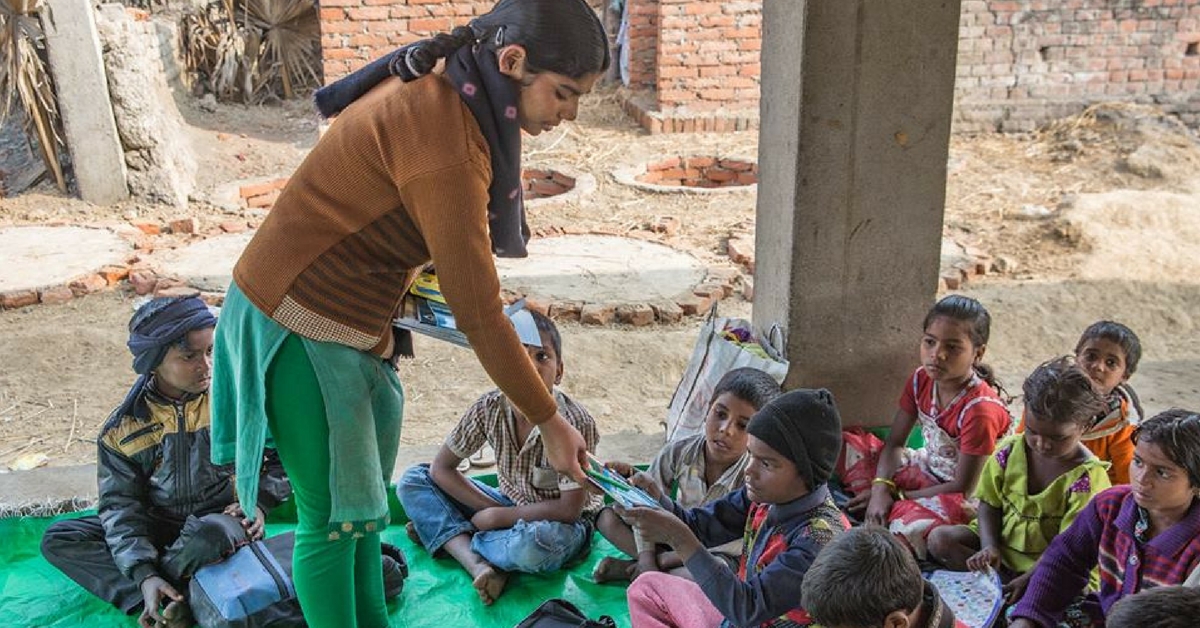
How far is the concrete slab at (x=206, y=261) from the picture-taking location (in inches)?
263

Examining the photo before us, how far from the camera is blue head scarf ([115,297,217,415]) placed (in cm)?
321

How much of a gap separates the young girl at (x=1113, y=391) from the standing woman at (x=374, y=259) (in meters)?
1.83

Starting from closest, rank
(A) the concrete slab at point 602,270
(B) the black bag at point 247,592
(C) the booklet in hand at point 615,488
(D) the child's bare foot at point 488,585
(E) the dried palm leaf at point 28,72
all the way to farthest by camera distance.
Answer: (C) the booklet in hand at point 615,488 → (B) the black bag at point 247,592 → (D) the child's bare foot at point 488,585 → (A) the concrete slab at point 602,270 → (E) the dried palm leaf at point 28,72

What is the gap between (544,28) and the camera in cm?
212

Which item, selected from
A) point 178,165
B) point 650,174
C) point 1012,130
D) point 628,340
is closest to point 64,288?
point 178,165

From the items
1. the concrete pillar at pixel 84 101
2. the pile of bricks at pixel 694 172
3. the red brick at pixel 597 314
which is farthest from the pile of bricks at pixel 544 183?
the concrete pillar at pixel 84 101

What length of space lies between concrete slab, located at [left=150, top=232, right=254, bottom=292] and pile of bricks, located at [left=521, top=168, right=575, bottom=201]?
255 cm

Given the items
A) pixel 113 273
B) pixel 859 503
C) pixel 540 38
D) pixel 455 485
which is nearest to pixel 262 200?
pixel 113 273

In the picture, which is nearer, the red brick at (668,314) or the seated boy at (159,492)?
the seated boy at (159,492)

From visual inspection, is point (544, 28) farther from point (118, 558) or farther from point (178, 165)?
point (178, 165)

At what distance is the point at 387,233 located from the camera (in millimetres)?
2316

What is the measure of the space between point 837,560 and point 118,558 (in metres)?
2.16

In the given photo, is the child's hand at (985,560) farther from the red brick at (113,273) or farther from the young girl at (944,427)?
the red brick at (113,273)

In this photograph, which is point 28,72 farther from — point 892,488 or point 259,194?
point 892,488
